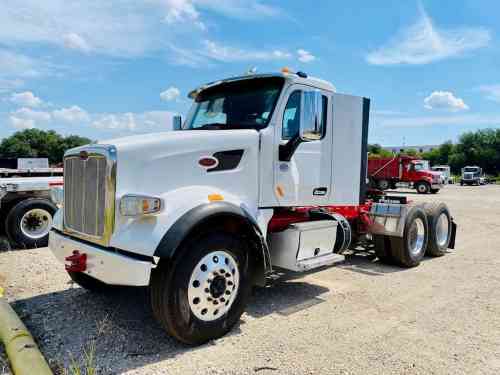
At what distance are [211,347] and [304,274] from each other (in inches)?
115

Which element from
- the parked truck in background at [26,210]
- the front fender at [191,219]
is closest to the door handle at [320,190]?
the front fender at [191,219]

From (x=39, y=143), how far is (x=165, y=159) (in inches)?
3672

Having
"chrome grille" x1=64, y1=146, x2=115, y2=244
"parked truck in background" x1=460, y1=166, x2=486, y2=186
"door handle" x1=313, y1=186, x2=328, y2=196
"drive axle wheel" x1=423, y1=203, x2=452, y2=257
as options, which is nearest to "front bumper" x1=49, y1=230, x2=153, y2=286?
"chrome grille" x1=64, y1=146, x2=115, y2=244

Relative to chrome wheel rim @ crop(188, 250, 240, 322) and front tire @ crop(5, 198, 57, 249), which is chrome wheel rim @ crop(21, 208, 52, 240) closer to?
front tire @ crop(5, 198, 57, 249)

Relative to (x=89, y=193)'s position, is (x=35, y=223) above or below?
below

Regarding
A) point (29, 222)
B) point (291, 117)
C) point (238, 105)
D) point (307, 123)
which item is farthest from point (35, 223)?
point (307, 123)

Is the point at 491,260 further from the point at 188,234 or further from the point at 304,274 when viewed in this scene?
the point at 188,234

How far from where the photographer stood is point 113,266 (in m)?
3.57

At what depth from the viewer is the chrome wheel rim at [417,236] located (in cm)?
728

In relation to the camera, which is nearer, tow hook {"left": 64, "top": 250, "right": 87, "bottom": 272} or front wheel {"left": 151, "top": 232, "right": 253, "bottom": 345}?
front wheel {"left": 151, "top": 232, "right": 253, "bottom": 345}

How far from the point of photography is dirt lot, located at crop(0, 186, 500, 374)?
3.55 meters

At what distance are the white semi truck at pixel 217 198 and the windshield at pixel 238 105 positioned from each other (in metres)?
0.02

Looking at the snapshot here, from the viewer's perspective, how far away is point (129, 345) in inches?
151

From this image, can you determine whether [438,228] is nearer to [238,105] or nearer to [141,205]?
[238,105]
